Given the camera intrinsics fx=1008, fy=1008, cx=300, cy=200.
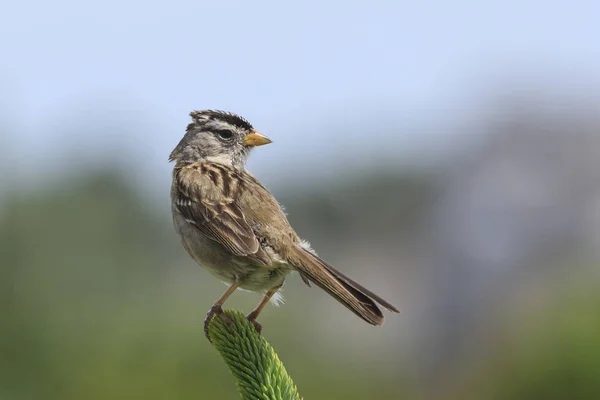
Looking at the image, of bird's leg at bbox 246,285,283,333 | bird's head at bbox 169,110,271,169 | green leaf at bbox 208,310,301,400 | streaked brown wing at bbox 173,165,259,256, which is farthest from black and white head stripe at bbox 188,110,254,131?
green leaf at bbox 208,310,301,400

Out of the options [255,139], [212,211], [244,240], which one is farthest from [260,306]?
[255,139]

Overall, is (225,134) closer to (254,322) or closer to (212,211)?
(212,211)

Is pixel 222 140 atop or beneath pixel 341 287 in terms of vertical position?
beneath

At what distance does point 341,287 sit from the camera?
5469mm

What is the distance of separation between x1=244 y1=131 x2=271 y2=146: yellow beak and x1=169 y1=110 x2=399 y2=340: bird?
31 cm

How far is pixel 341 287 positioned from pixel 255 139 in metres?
2.14

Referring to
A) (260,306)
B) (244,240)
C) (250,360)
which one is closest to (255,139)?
(244,240)

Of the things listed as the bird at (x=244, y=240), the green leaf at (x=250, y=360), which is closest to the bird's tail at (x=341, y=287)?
the bird at (x=244, y=240)

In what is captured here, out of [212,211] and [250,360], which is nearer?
[250,360]

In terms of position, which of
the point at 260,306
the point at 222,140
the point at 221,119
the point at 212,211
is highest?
the point at 221,119

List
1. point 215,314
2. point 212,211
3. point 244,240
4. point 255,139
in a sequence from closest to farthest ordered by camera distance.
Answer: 1. point 215,314
2. point 244,240
3. point 212,211
4. point 255,139

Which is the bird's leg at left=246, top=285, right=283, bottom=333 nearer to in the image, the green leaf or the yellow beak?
the green leaf

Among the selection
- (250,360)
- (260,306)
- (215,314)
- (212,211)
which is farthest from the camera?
(212,211)

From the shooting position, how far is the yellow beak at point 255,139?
287 inches
